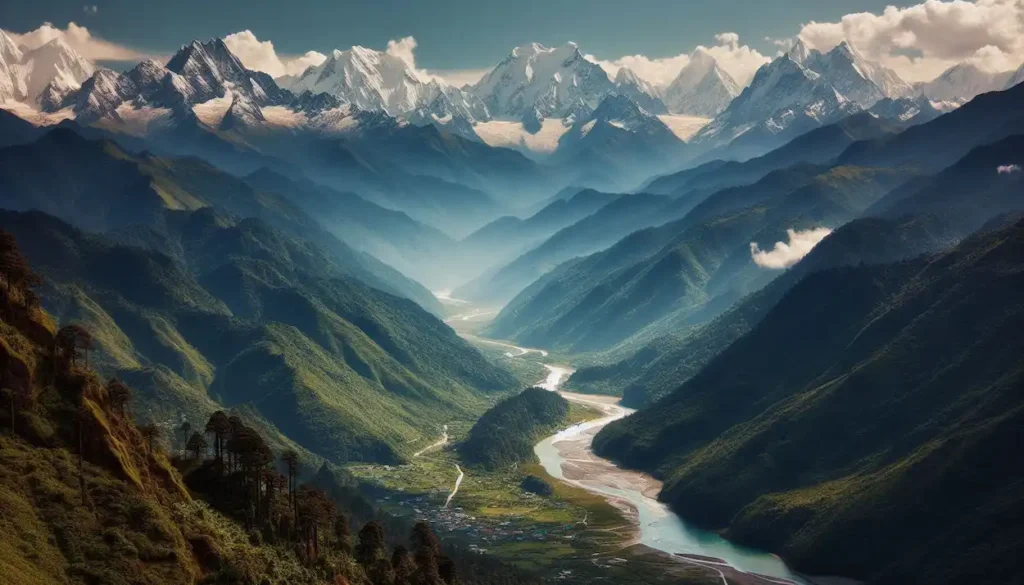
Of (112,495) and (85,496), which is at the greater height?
(85,496)

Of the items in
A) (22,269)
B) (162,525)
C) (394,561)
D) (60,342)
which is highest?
(22,269)

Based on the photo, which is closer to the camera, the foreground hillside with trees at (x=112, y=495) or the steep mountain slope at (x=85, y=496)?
the steep mountain slope at (x=85, y=496)

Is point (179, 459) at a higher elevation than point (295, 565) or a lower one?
higher

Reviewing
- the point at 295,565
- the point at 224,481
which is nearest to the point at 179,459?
the point at 224,481

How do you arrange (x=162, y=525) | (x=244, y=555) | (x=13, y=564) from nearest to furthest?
(x=13, y=564)
(x=162, y=525)
(x=244, y=555)

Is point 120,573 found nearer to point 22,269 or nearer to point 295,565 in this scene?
point 295,565

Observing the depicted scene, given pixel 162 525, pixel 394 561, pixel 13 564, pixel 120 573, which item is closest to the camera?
pixel 13 564

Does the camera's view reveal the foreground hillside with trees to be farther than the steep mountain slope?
Yes

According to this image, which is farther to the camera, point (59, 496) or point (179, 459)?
point (179, 459)

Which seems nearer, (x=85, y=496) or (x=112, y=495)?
(x=85, y=496)
